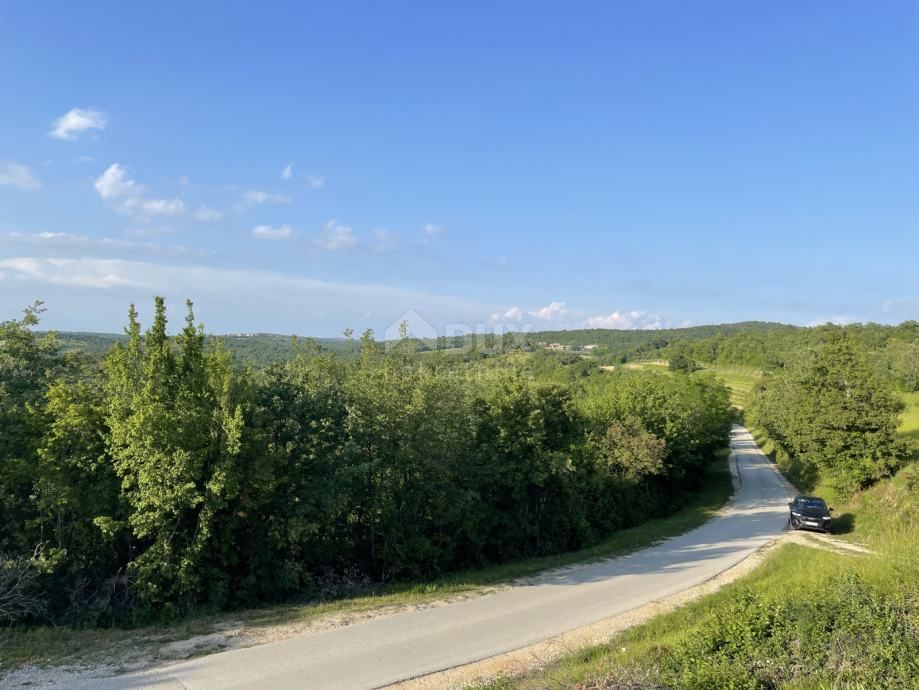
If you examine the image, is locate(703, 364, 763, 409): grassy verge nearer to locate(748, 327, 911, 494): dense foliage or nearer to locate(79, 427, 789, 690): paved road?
locate(748, 327, 911, 494): dense foliage

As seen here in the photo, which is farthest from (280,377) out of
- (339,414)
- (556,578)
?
(556,578)

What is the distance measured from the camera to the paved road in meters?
8.55

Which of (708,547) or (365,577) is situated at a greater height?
(365,577)

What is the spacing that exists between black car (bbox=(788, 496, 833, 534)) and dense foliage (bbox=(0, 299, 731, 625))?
13505 millimetres

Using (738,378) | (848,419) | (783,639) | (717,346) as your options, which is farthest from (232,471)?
(717,346)

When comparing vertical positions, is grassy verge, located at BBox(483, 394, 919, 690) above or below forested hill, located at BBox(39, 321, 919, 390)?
below

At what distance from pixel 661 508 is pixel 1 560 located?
107 feet

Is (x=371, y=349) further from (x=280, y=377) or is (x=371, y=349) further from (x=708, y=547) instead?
(x=708, y=547)

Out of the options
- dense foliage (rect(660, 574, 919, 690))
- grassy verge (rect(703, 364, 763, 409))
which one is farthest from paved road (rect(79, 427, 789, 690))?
grassy verge (rect(703, 364, 763, 409))


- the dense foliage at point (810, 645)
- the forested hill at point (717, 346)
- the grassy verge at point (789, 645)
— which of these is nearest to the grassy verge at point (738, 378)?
the forested hill at point (717, 346)

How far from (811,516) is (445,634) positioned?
21.3 m

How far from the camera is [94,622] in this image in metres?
11.2

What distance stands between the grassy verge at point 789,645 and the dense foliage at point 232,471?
→ 7146 millimetres

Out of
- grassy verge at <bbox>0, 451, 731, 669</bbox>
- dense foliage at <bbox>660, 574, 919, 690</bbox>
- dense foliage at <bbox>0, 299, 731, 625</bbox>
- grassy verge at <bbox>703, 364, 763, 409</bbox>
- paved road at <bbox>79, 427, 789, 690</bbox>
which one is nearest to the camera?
dense foliage at <bbox>660, 574, 919, 690</bbox>
